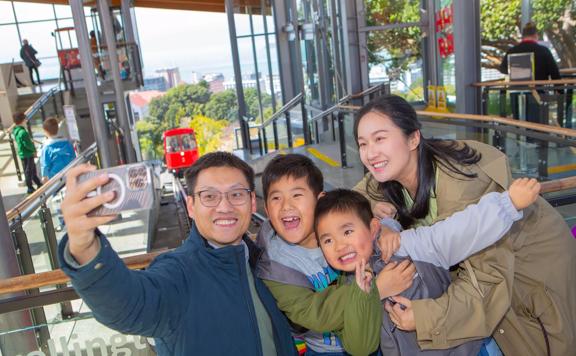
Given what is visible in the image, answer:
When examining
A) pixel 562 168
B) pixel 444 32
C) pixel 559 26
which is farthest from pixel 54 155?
pixel 559 26

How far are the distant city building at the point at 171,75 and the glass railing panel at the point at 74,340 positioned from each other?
2885cm

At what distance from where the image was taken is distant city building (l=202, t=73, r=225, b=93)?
22.1 metres

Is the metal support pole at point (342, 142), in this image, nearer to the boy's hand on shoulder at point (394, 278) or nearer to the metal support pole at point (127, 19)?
the boy's hand on shoulder at point (394, 278)

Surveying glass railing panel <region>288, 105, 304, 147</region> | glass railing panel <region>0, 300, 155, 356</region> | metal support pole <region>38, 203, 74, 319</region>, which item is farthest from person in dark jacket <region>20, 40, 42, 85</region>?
glass railing panel <region>0, 300, 155, 356</region>

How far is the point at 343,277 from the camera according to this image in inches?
74.7

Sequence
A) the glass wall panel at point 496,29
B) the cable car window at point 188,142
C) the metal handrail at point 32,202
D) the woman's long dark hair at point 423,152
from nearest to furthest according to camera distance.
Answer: the woman's long dark hair at point 423,152, the metal handrail at point 32,202, the glass wall panel at point 496,29, the cable car window at point 188,142

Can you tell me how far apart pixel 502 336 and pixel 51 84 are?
19.9m

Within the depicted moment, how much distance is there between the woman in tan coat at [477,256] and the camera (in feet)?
6.02

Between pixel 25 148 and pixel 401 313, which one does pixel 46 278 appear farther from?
pixel 25 148

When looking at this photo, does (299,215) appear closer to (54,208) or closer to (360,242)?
(360,242)

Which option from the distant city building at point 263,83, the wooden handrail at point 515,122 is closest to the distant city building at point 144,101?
the distant city building at point 263,83

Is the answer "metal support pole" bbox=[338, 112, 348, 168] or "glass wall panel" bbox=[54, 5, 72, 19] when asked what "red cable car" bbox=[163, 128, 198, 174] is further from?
"glass wall panel" bbox=[54, 5, 72, 19]

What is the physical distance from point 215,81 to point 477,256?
2183 cm

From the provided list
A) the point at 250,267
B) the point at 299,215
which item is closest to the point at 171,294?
the point at 250,267
